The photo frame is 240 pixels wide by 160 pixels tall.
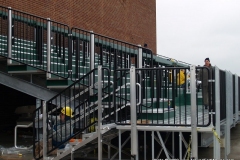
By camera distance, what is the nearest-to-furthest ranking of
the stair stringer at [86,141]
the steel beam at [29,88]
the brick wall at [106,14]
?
the stair stringer at [86,141]
the steel beam at [29,88]
the brick wall at [106,14]

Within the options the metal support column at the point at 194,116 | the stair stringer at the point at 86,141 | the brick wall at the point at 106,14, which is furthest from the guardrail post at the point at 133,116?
the brick wall at the point at 106,14

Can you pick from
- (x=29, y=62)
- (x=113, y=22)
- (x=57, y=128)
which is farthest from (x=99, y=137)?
(x=113, y=22)

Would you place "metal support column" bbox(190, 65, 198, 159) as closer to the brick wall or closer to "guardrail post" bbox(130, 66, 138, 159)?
"guardrail post" bbox(130, 66, 138, 159)

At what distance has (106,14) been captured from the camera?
2020 centimetres

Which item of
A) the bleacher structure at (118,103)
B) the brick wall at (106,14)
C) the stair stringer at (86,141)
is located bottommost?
the stair stringer at (86,141)

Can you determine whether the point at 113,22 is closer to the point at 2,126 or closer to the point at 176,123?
the point at 2,126

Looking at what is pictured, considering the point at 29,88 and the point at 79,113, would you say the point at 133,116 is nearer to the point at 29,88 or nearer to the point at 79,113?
the point at 79,113

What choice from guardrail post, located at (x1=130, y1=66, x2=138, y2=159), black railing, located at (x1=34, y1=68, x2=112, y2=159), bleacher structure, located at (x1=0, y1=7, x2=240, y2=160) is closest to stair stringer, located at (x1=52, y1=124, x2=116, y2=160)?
bleacher structure, located at (x1=0, y1=7, x2=240, y2=160)

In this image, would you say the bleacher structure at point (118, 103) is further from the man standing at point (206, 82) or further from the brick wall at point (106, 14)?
the brick wall at point (106, 14)

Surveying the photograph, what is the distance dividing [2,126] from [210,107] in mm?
10164

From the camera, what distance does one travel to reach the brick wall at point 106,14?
15.1 m

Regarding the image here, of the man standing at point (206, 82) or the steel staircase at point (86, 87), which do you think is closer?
the man standing at point (206, 82)

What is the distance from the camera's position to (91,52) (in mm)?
9125

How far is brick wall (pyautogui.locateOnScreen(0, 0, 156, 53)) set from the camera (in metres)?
15.1
